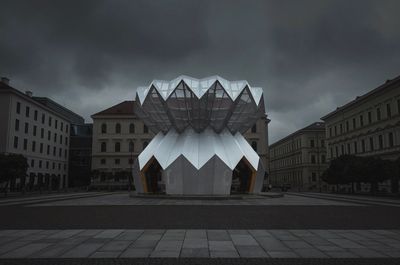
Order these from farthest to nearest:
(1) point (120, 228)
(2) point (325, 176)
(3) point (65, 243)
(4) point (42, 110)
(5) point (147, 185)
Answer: (4) point (42, 110)
(2) point (325, 176)
(5) point (147, 185)
(1) point (120, 228)
(3) point (65, 243)

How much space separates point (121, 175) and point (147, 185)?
1566 inches

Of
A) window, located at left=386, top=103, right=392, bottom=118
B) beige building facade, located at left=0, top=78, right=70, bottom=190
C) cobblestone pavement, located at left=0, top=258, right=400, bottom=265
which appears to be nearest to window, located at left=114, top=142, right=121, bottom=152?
beige building facade, located at left=0, top=78, right=70, bottom=190

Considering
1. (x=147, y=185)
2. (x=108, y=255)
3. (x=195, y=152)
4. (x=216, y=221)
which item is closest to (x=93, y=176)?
(x=147, y=185)

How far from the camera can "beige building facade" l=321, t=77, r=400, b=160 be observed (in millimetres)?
48000

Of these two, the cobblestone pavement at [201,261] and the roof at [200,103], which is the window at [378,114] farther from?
the cobblestone pavement at [201,261]

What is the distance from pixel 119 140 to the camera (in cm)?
7775

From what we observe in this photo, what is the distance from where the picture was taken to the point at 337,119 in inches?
2692

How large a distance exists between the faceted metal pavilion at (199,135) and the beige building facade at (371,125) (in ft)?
78.2

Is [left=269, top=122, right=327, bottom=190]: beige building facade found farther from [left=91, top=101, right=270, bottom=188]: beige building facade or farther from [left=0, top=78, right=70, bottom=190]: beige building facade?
[left=0, top=78, right=70, bottom=190]: beige building facade

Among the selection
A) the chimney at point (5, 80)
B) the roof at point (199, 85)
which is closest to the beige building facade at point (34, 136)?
the chimney at point (5, 80)

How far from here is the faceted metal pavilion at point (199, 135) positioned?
30484mm

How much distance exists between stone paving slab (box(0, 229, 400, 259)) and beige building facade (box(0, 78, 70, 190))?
50.0 meters

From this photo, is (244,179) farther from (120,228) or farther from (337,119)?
(337,119)

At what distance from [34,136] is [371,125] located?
57.0 metres
